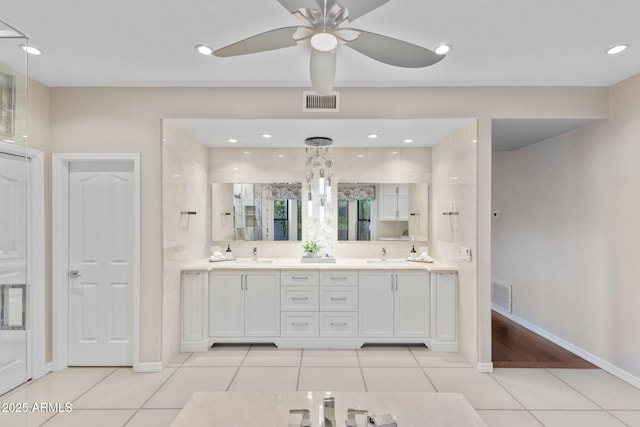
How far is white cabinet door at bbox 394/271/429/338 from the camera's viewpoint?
11.6 ft

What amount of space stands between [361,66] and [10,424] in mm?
3688

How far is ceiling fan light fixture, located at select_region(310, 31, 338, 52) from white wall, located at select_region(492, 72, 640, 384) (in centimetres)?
302

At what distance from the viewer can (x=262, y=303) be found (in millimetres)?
3553

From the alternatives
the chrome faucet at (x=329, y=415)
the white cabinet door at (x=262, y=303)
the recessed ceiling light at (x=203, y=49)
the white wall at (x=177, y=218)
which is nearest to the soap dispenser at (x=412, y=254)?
the white cabinet door at (x=262, y=303)

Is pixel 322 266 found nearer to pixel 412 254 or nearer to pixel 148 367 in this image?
pixel 412 254

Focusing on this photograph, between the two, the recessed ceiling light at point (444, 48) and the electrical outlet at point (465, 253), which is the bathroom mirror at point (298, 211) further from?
the recessed ceiling light at point (444, 48)

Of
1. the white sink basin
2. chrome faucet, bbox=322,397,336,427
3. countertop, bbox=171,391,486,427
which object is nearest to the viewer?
chrome faucet, bbox=322,397,336,427

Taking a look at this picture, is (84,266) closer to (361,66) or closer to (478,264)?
(361,66)

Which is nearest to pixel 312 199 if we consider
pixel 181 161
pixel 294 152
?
pixel 294 152

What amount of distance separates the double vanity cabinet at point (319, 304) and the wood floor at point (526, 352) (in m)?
0.78

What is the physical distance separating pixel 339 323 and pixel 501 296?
9.24ft

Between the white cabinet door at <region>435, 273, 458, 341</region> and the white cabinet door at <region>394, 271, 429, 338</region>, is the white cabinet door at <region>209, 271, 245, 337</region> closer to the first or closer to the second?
the white cabinet door at <region>394, 271, 429, 338</region>

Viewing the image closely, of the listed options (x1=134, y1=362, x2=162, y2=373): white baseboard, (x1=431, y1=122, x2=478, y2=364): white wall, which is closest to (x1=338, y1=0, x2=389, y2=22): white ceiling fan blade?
(x1=431, y1=122, x2=478, y2=364): white wall

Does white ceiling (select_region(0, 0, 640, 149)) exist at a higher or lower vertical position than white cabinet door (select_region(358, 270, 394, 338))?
higher
